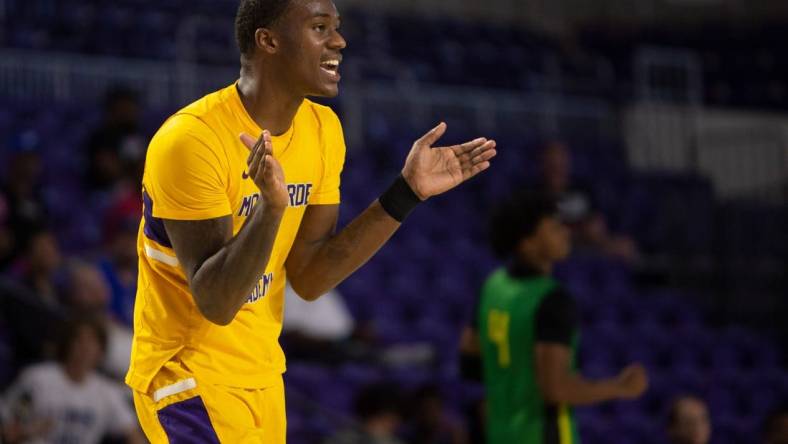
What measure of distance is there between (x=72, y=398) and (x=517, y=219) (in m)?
2.93

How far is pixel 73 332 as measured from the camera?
6984mm

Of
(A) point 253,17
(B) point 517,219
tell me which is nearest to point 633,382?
(B) point 517,219

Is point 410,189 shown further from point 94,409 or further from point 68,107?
point 68,107

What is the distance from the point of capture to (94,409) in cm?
705

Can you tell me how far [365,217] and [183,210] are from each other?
0.63 meters

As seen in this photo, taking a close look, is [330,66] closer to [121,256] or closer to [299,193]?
[299,193]

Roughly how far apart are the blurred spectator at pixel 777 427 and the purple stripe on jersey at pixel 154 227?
4.62 meters

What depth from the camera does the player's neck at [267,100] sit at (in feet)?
11.3

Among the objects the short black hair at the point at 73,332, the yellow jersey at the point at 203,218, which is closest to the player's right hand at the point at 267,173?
the yellow jersey at the point at 203,218

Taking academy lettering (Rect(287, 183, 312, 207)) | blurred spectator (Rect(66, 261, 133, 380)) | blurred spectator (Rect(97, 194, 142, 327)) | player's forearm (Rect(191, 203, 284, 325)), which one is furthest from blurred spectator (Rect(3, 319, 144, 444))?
player's forearm (Rect(191, 203, 284, 325))

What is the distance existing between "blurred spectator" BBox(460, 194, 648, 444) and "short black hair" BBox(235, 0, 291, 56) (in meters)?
2.22

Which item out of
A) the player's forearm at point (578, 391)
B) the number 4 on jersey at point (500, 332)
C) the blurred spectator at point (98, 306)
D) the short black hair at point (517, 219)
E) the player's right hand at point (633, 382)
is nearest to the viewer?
the player's right hand at point (633, 382)

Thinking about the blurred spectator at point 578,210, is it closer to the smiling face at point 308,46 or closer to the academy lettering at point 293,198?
the academy lettering at point 293,198

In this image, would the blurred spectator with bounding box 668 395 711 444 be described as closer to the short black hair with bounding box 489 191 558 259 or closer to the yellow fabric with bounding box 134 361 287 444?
the short black hair with bounding box 489 191 558 259
